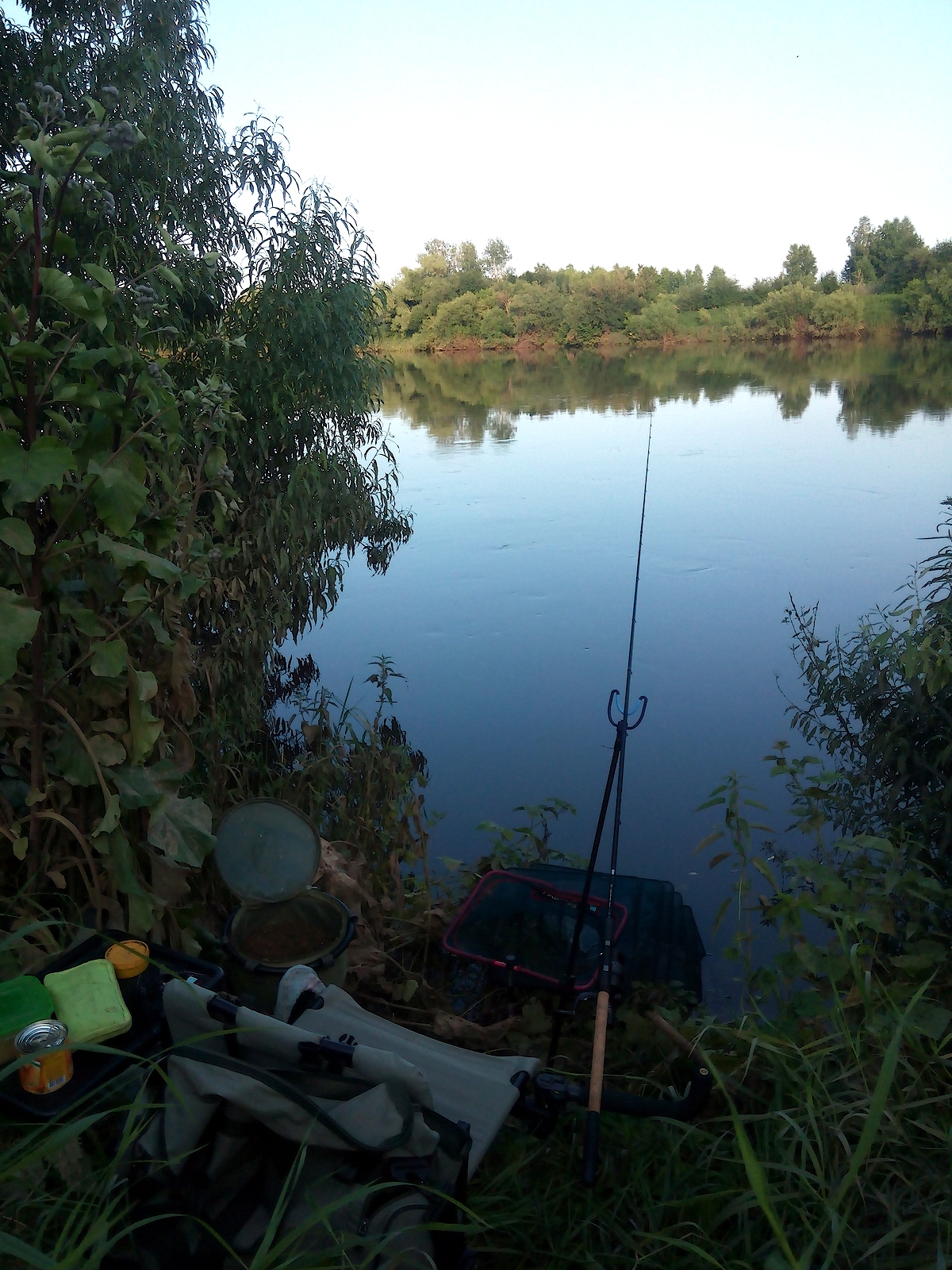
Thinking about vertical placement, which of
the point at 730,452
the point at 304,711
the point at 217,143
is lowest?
the point at 304,711

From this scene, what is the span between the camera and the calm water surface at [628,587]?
5.75 meters

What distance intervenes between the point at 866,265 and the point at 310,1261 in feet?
164

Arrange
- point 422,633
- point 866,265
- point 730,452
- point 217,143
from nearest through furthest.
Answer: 1. point 217,143
2. point 422,633
3. point 730,452
4. point 866,265

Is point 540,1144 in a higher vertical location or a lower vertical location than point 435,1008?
higher

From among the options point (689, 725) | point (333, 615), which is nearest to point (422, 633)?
point (333, 615)

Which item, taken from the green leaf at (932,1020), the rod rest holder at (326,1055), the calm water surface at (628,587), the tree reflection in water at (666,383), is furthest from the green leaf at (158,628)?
the tree reflection in water at (666,383)

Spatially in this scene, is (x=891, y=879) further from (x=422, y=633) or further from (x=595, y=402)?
(x=595, y=402)

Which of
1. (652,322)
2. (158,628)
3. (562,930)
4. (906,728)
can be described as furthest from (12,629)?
(652,322)

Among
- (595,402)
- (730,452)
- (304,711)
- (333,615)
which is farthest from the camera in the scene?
(595,402)

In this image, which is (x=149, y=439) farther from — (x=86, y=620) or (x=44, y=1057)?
(x=44, y=1057)

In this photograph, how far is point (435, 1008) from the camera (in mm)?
2480

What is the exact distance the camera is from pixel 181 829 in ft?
6.57

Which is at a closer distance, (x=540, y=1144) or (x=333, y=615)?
(x=540, y=1144)

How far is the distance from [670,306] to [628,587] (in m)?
35.0
